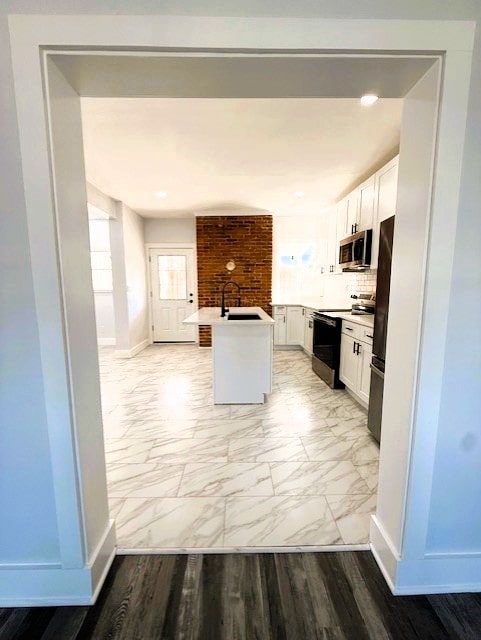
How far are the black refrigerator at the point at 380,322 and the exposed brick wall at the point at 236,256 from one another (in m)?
3.52

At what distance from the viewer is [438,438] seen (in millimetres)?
1216

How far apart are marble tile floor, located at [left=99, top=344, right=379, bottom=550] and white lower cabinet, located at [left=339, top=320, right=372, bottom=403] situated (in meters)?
→ 0.24

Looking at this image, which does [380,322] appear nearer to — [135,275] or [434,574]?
[434,574]

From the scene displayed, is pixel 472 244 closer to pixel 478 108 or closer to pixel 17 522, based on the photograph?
pixel 478 108

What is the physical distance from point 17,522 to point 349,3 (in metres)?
2.31

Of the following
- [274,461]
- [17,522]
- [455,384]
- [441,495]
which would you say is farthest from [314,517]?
[17,522]

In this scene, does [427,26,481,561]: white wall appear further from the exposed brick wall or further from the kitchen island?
the exposed brick wall

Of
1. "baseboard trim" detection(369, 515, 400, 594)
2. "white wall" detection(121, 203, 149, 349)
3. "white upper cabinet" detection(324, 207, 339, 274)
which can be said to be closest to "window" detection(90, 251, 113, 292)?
"white wall" detection(121, 203, 149, 349)

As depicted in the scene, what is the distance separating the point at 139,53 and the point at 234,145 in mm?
2015

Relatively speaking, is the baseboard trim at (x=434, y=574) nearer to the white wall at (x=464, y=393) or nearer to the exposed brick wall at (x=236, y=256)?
the white wall at (x=464, y=393)

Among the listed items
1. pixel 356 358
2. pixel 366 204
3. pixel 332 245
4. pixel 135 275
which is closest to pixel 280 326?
pixel 332 245

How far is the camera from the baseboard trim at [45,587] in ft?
4.10

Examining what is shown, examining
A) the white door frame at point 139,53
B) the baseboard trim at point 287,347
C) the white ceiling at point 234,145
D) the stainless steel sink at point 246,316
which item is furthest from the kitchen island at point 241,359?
the baseboard trim at point 287,347

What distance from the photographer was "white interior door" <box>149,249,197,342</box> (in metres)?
6.34
